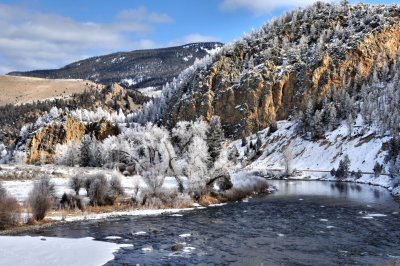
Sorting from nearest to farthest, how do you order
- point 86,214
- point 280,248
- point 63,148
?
point 280,248 → point 86,214 → point 63,148

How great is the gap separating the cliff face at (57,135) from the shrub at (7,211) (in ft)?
420

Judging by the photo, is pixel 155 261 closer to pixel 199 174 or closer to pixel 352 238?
pixel 352 238

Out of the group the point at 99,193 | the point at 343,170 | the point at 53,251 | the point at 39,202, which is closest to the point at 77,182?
the point at 99,193

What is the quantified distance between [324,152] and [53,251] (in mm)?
115114

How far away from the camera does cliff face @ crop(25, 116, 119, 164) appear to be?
17238 centimetres

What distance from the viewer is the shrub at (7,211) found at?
40.8m

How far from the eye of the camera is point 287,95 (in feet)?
625

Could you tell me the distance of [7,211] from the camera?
41.1 meters

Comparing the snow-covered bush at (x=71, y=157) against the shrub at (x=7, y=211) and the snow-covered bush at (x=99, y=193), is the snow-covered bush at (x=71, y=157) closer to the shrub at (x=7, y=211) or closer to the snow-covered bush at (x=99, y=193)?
the snow-covered bush at (x=99, y=193)

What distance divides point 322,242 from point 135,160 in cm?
3140

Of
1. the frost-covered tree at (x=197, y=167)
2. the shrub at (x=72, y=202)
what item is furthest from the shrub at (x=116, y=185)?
the frost-covered tree at (x=197, y=167)

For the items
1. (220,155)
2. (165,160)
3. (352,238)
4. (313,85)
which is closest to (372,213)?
(352,238)

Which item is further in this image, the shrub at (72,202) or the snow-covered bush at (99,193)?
the snow-covered bush at (99,193)

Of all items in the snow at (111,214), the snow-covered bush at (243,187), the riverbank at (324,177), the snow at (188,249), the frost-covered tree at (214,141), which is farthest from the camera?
the riverbank at (324,177)
